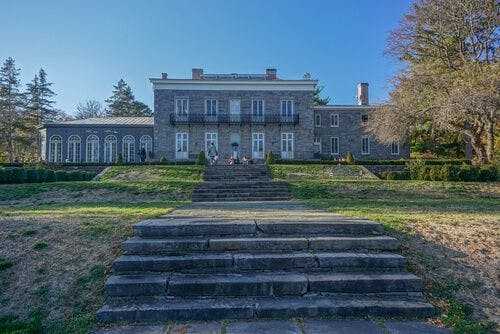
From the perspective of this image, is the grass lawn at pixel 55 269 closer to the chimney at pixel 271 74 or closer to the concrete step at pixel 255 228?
the concrete step at pixel 255 228

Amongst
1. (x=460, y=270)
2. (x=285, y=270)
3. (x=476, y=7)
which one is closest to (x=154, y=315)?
(x=285, y=270)

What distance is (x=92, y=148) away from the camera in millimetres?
35156

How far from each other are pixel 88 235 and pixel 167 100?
1143 inches

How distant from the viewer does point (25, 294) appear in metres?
3.88

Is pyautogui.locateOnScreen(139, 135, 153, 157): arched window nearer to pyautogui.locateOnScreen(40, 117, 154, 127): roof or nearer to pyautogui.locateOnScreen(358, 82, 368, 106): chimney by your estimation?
pyautogui.locateOnScreen(40, 117, 154, 127): roof

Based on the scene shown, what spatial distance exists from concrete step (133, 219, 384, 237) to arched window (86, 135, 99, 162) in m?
33.0

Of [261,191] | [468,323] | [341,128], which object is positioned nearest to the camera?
[468,323]

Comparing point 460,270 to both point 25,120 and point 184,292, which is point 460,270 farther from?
point 25,120

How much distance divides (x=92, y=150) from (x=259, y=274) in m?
34.8

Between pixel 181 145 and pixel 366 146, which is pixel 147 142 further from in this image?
pixel 366 146

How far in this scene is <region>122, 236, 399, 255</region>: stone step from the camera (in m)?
4.43

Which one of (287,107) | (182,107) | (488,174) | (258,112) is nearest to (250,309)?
(488,174)

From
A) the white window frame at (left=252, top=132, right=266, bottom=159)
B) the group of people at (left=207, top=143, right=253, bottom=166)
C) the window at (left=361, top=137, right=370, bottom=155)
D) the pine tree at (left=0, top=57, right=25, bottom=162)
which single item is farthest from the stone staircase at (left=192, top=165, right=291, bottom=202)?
the pine tree at (left=0, top=57, right=25, bottom=162)

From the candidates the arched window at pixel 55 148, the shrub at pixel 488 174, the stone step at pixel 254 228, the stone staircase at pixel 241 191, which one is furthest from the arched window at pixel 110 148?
the stone step at pixel 254 228
